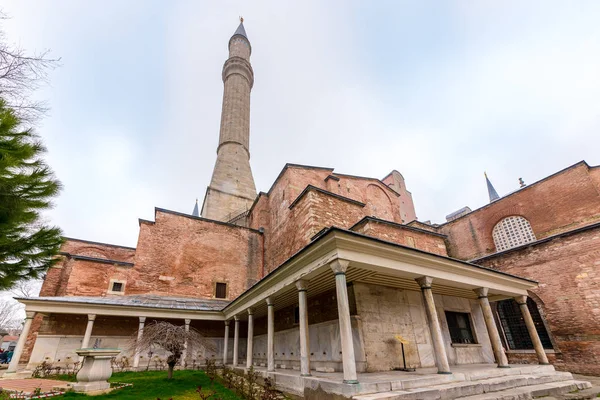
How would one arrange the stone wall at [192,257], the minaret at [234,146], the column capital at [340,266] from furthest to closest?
1. the minaret at [234,146]
2. the stone wall at [192,257]
3. the column capital at [340,266]

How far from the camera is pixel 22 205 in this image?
23.7 feet

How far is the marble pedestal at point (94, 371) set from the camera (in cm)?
721

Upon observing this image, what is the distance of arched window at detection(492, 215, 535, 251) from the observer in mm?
16781

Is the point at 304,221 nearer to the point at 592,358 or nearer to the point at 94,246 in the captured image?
the point at 592,358

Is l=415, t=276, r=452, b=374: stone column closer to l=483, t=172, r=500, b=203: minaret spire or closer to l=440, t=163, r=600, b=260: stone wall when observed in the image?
l=440, t=163, r=600, b=260: stone wall

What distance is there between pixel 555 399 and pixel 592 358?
6609 mm

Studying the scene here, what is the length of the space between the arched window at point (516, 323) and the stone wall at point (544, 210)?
5888 millimetres

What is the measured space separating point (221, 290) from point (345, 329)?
45.5ft

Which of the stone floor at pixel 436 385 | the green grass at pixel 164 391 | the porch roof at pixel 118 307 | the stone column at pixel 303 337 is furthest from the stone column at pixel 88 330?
the stone column at pixel 303 337

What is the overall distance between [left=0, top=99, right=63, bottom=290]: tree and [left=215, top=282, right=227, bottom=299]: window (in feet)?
28.4

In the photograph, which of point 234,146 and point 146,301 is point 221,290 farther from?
point 234,146

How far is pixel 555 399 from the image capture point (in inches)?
211

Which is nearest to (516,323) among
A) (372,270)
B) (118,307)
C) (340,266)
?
(372,270)

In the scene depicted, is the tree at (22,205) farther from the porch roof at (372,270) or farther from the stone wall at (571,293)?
the stone wall at (571,293)
